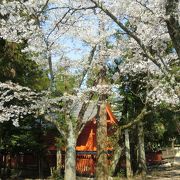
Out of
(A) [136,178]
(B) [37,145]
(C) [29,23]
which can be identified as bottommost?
(A) [136,178]

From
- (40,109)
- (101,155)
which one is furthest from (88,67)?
(101,155)

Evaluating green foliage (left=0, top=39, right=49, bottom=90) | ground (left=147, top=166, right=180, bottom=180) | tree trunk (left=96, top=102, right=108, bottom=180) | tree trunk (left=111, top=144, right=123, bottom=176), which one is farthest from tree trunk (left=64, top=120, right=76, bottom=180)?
ground (left=147, top=166, right=180, bottom=180)

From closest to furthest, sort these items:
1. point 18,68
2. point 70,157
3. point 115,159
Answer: point 70,157, point 115,159, point 18,68

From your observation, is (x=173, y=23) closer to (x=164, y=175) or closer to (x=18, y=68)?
(x=18, y=68)

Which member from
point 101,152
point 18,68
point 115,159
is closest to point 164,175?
point 115,159

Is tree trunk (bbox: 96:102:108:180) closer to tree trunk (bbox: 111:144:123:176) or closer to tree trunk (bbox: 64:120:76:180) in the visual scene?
tree trunk (bbox: 64:120:76:180)

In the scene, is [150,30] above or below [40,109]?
above

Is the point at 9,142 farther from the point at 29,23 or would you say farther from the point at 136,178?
the point at 29,23

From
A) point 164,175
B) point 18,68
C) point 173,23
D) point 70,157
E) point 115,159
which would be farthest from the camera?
point 164,175

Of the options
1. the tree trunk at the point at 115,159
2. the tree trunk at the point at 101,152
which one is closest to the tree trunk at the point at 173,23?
the tree trunk at the point at 101,152

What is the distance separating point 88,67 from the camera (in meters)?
16.9

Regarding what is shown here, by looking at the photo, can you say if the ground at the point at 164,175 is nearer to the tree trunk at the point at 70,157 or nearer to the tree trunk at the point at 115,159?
the tree trunk at the point at 115,159

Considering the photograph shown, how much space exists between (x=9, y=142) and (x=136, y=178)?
772 centimetres

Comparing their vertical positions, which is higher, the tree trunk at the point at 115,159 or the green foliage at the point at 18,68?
the green foliage at the point at 18,68
